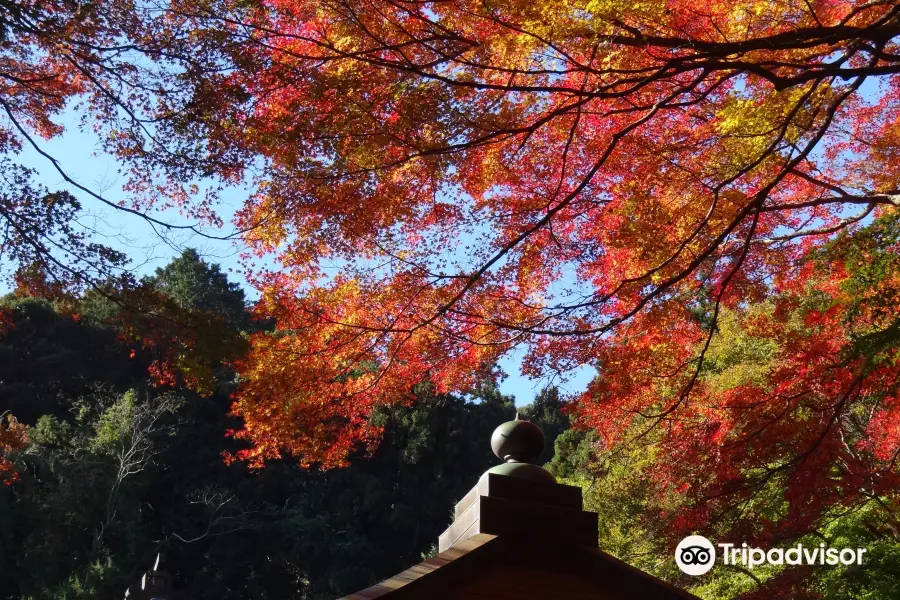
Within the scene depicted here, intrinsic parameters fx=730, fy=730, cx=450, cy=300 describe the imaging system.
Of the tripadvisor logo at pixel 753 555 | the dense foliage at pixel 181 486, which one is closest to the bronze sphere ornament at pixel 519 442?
the tripadvisor logo at pixel 753 555

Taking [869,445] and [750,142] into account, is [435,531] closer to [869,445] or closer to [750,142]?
[869,445]

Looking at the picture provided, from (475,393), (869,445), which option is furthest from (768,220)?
(475,393)

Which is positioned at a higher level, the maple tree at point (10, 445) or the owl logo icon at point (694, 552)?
the maple tree at point (10, 445)

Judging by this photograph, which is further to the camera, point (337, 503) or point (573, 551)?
point (337, 503)

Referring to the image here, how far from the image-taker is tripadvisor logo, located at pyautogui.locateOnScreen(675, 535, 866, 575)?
289 inches

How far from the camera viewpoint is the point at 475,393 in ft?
79.3

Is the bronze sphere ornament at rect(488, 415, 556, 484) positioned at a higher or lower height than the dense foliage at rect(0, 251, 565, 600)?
lower

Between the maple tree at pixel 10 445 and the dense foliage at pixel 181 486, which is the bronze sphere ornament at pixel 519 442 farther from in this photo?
the dense foliage at pixel 181 486

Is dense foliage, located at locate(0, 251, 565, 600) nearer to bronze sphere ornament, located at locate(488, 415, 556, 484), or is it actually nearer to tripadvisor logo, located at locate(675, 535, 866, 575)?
tripadvisor logo, located at locate(675, 535, 866, 575)

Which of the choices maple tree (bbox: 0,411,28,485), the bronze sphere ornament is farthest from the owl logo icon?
maple tree (bbox: 0,411,28,485)

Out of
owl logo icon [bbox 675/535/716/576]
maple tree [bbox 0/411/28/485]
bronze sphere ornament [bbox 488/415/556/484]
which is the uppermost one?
maple tree [bbox 0/411/28/485]

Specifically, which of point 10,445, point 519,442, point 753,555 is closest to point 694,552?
point 753,555

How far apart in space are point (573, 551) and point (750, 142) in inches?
188

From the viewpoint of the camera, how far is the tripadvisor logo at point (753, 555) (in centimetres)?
734
